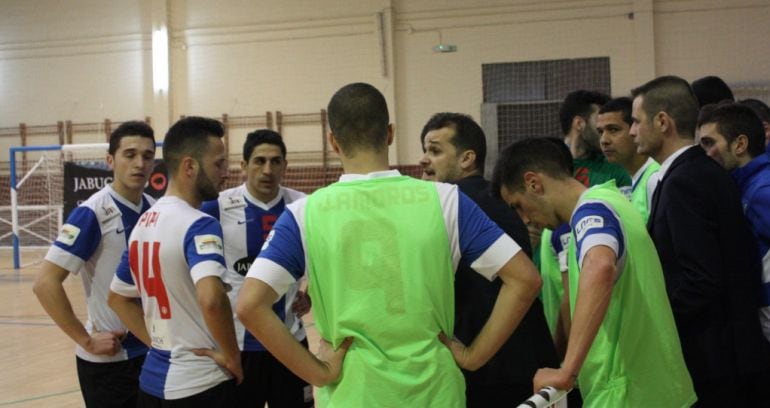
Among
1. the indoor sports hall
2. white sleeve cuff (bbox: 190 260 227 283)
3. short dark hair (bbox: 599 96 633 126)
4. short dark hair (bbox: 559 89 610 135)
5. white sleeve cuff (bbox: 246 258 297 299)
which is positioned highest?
A: the indoor sports hall

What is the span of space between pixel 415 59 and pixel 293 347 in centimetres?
1728

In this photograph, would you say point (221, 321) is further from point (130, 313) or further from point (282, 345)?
point (282, 345)

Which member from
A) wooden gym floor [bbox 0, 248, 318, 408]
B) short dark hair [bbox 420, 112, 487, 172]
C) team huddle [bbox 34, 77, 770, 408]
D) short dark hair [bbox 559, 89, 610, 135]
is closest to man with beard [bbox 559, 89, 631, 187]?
short dark hair [bbox 559, 89, 610, 135]

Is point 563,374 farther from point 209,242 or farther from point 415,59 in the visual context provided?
point 415,59

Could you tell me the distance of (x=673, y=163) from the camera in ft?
10.8

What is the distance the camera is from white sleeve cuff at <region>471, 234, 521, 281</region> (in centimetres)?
236

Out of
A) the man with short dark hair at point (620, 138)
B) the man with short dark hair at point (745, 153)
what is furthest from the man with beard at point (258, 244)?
the man with short dark hair at point (745, 153)

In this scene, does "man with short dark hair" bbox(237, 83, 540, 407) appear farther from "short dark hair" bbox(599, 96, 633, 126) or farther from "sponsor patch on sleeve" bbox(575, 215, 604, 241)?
"short dark hair" bbox(599, 96, 633, 126)

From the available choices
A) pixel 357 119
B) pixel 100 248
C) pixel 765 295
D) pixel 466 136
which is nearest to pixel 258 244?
pixel 100 248

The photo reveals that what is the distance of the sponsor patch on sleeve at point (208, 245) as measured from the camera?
10.2 feet

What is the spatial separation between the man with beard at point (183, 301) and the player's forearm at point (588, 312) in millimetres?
1320

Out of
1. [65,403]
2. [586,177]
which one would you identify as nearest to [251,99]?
[65,403]

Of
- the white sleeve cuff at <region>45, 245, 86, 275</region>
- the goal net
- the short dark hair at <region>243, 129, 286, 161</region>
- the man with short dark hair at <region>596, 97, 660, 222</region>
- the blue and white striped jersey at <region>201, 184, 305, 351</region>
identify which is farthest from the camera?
the goal net

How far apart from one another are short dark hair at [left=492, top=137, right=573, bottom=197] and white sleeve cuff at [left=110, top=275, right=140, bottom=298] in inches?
63.1
